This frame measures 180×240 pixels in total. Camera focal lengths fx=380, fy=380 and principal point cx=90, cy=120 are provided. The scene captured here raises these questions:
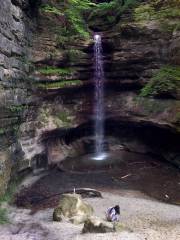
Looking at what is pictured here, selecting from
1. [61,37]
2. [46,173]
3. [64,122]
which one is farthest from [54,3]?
[46,173]

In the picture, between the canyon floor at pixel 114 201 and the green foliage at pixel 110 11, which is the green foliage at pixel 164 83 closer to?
the canyon floor at pixel 114 201

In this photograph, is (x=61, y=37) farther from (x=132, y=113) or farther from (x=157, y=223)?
(x=157, y=223)

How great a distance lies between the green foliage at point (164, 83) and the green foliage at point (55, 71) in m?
3.29

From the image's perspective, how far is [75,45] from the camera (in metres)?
16.5

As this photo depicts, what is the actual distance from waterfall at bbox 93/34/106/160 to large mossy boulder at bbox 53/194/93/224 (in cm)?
719

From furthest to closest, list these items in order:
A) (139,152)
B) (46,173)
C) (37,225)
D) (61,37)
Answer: (139,152) → (61,37) → (46,173) → (37,225)

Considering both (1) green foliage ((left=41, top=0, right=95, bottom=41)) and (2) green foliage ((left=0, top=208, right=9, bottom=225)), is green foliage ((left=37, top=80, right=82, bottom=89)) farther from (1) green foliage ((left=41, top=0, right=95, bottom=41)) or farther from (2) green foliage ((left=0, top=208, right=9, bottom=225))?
(2) green foliage ((left=0, top=208, right=9, bottom=225))

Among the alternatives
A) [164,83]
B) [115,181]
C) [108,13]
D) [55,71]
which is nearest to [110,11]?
[108,13]

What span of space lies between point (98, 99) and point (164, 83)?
3478 millimetres

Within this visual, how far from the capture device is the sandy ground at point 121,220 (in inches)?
325

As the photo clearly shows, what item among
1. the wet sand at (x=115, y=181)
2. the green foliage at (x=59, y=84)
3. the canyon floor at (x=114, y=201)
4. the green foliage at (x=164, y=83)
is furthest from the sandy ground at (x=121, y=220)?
the green foliage at (x=59, y=84)

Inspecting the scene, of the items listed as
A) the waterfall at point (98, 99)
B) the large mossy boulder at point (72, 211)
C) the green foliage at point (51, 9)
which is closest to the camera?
the large mossy boulder at point (72, 211)

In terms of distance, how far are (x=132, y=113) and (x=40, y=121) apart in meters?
4.08

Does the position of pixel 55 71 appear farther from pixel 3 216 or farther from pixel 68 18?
pixel 3 216
